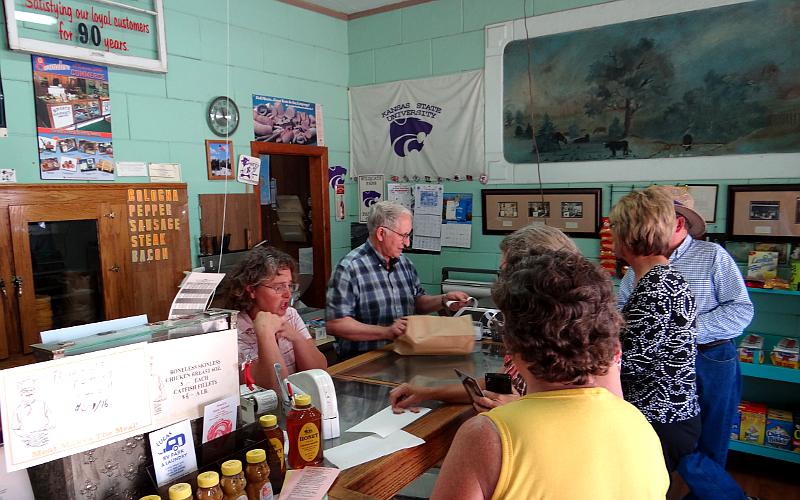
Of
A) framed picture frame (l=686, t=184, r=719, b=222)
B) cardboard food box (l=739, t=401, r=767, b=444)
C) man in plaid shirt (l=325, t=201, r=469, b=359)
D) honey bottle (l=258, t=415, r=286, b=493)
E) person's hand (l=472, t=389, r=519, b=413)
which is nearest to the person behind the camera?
honey bottle (l=258, t=415, r=286, b=493)

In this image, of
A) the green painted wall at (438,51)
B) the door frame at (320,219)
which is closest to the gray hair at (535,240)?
the green painted wall at (438,51)

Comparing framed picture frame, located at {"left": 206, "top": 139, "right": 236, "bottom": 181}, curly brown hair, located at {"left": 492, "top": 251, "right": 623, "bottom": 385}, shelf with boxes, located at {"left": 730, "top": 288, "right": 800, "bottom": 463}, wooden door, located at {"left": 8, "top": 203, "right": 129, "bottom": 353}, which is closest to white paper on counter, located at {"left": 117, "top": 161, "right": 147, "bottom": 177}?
wooden door, located at {"left": 8, "top": 203, "right": 129, "bottom": 353}

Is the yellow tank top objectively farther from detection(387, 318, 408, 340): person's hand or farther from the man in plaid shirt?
the man in plaid shirt

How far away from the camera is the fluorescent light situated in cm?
308

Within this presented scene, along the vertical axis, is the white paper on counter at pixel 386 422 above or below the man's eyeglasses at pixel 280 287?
below

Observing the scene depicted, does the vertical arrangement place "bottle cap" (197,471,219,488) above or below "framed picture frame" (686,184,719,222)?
below

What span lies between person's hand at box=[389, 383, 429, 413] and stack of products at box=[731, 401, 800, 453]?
7.95 feet

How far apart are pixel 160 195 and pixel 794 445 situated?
13.8 feet

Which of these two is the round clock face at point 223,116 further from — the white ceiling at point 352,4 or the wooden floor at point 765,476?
the wooden floor at point 765,476

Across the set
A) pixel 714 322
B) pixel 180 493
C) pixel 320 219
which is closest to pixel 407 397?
pixel 180 493

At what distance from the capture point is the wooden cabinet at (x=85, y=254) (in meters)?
3.04

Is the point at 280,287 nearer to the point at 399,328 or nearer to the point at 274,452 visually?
the point at 399,328

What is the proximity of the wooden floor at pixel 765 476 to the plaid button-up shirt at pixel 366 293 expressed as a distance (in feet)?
7.65

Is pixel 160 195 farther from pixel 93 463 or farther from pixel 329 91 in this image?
pixel 93 463
